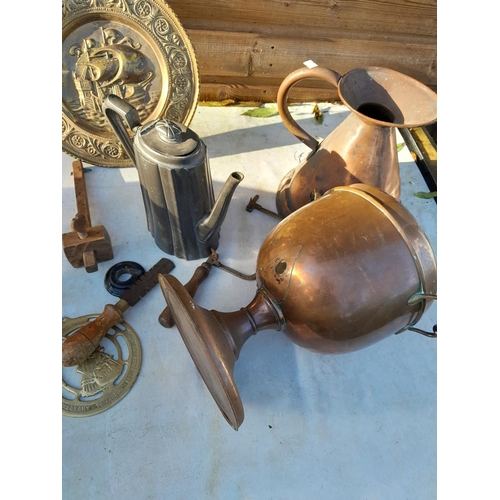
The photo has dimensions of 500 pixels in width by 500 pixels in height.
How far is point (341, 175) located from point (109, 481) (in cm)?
86

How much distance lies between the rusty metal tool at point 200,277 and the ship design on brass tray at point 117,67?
17.8 inches

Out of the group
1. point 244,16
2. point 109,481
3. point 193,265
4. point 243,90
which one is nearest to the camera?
point 109,481

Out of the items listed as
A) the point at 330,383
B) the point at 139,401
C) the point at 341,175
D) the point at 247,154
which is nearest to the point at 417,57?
the point at 247,154

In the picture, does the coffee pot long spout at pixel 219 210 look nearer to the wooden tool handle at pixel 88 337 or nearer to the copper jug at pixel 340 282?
the copper jug at pixel 340 282

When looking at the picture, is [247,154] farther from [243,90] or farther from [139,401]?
[139,401]

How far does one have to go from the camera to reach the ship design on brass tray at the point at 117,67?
1.04 metres

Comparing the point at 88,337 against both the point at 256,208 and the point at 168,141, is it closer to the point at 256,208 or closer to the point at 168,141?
the point at 168,141

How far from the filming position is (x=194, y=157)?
Result: 0.84 m

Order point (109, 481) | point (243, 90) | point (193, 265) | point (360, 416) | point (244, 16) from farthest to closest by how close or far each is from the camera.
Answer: point (243, 90)
point (244, 16)
point (193, 265)
point (360, 416)
point (109, 481)

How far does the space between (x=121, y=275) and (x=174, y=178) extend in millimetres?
356

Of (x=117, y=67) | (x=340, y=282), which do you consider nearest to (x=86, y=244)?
(x=117, y=67)

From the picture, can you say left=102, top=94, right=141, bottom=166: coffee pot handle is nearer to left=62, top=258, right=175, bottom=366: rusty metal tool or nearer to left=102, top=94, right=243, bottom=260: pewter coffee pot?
left=102, top=94, right=243, bottom=260: pewter coffee pot

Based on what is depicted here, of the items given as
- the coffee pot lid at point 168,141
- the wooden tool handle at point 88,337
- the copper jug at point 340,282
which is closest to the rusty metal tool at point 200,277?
the wooden tool handle at point 88,337

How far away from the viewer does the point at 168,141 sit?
32.7 inches
